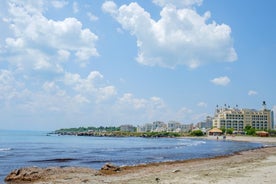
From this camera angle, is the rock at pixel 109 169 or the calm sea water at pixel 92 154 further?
the calm sea water at pixel 92 154

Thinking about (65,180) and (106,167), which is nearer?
(65,180)

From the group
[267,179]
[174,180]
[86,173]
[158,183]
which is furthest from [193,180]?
[86,173]

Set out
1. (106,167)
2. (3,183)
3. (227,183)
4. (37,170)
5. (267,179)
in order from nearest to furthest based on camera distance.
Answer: (227,183)
(267,179)
(3,183)
(37,170)
(106,167)

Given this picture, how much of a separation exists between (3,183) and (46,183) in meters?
3.66

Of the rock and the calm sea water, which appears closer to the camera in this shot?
the rock

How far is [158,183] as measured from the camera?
18500mm

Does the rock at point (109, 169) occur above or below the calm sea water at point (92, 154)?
above

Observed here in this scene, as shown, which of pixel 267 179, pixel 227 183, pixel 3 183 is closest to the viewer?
pixel 227 183

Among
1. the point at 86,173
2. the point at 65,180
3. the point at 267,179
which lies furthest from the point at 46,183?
the point at 267,179

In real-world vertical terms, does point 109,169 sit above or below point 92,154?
above

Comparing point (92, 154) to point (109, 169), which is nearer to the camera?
point (109, 169)

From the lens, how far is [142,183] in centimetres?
1869

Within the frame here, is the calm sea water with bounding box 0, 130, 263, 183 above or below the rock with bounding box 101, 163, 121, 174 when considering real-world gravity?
below

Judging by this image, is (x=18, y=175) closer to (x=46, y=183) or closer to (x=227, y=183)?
(x=46, y=183)
